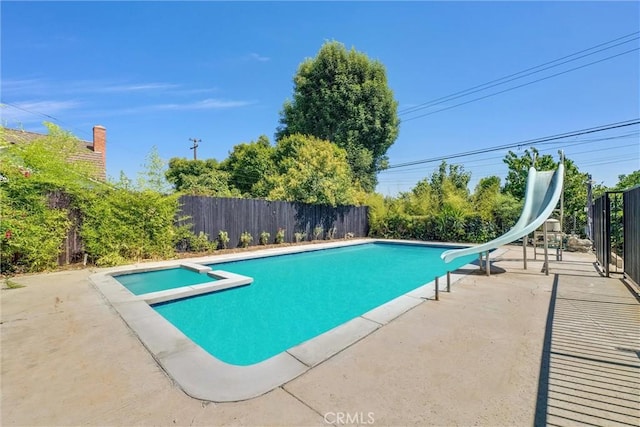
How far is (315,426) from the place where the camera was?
64.1 inches

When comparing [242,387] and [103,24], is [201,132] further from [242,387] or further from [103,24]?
[242,387]

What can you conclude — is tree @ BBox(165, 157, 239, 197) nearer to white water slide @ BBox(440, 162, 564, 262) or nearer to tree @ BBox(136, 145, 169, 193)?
tree @ BBox(136, 145, 169, 193)

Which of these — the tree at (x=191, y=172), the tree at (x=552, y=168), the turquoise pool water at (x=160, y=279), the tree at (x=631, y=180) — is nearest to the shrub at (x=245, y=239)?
the turquoise pool water at (x=160, y=279)

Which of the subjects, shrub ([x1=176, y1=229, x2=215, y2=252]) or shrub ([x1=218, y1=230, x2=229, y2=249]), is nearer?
shrub ([x1=176, y1=229, x2=215, y2=252])

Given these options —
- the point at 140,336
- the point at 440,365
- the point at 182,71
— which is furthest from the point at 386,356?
the point at 182,71

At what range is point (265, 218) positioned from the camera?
11344mm

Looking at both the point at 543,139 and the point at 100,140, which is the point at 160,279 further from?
the point at 543,139

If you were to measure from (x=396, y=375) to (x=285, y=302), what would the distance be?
3325 mm

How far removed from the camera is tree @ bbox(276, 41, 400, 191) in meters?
17.2

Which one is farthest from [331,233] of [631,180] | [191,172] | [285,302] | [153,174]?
[631,180]

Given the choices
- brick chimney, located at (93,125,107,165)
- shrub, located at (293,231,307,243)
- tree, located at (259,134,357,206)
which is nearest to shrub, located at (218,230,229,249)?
shrub, located at (293,231,307,243)

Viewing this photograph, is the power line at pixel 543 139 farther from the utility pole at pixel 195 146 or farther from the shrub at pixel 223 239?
the utility pole at pixel 195 146

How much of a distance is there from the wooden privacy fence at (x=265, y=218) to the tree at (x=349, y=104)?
4.18 metres

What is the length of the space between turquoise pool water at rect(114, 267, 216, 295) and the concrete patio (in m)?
1.91
